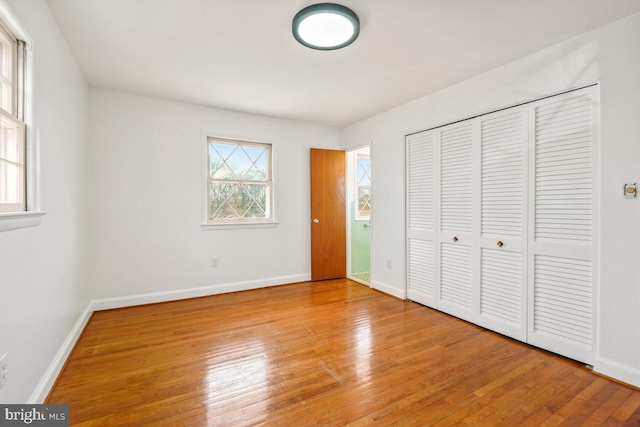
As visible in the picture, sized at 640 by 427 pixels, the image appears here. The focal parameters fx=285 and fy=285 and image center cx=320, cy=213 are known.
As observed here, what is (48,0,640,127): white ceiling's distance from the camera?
1.89m

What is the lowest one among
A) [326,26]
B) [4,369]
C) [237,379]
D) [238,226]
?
[237,379]

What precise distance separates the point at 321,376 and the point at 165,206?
9.02 feet

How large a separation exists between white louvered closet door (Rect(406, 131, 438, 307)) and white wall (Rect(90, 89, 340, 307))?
71.4 inches

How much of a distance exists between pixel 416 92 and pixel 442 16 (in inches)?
51.6

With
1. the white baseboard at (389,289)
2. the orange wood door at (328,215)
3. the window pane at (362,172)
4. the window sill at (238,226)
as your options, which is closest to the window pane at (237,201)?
the window sill at (238,226)

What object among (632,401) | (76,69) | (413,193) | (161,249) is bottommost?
(632,401)

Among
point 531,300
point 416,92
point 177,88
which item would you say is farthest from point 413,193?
point 177,88

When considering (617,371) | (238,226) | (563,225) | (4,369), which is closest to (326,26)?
(563,225)

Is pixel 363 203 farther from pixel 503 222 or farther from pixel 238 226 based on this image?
pixel 503 222

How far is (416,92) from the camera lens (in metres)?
3.25

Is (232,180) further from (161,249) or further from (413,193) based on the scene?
(413,193)

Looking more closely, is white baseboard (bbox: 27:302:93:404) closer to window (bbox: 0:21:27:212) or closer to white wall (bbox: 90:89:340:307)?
white wall (bbox: 90:89:340:307)

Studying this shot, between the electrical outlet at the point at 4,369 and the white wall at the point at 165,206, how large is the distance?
217cm

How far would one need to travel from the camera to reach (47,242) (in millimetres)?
1859
